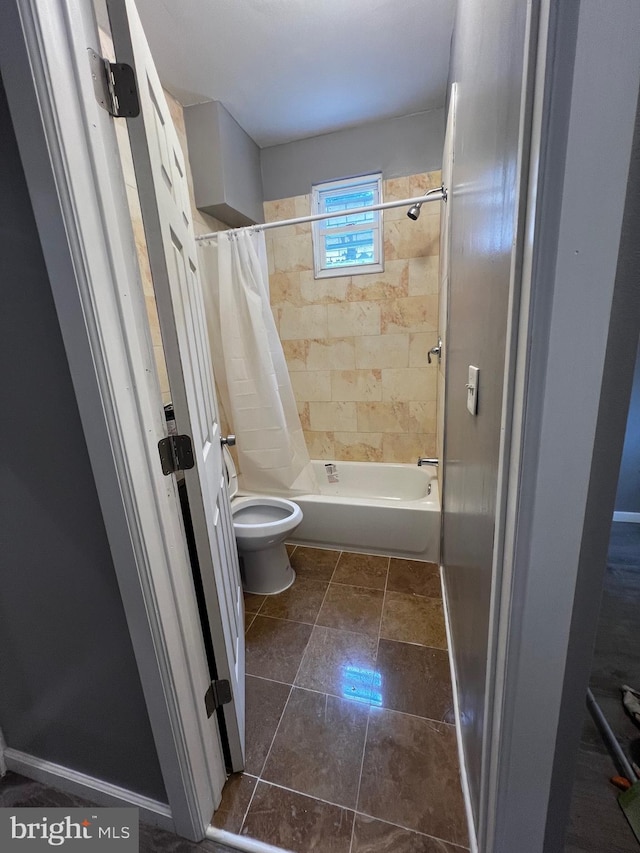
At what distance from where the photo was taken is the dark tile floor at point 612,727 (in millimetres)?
862

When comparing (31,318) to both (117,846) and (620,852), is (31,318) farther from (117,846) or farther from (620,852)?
(620,852)

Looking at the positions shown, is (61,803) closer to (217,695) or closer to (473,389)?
(217,695)

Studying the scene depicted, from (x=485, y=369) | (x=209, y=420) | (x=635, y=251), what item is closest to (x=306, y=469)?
(x=209, y=420)

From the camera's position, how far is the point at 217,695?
0.95m

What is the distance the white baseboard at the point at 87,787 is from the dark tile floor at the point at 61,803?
13 millimetres

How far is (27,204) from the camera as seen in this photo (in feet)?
1.95

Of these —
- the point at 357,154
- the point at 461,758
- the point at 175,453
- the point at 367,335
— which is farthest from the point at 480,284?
the point at 357,154

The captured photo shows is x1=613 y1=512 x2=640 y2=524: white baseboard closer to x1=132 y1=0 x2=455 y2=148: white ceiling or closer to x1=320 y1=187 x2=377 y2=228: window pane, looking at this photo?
x1=320 y1=187 x2=377 y2=228: window pane

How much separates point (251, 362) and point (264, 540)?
110cm

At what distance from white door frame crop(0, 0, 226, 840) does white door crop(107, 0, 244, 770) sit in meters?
0.04

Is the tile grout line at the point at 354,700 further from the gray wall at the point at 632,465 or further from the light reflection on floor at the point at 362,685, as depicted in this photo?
the gray wall at the point at 632,465

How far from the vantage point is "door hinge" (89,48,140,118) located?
61cm

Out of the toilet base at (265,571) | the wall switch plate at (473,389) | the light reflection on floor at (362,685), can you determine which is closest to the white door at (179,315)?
the light reflection on floor at (362,685)

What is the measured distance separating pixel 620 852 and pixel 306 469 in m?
1.91
